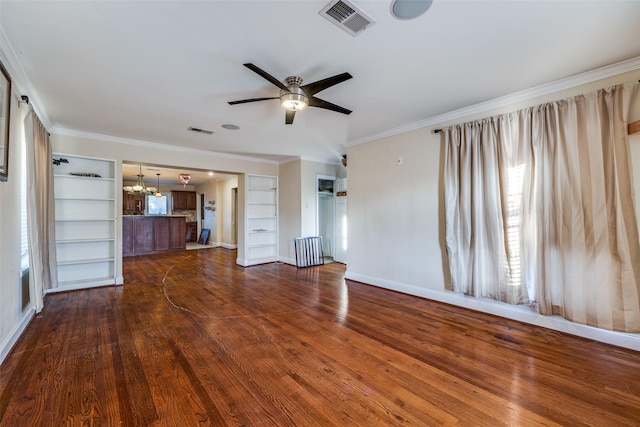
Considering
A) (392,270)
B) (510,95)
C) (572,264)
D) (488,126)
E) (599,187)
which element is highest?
(510,95)

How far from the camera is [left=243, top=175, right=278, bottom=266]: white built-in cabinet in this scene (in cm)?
628

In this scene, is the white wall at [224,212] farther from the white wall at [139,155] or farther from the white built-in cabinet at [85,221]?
the white built-in cabinet at [85,221]

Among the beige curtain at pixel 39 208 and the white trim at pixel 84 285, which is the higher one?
the beige curtain at pixel 39 208

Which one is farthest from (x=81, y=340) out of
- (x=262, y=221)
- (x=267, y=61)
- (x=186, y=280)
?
(x=262, y=221)

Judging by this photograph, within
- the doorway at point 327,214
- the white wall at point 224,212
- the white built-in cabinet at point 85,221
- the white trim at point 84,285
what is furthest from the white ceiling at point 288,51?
the white wall at point 224,212

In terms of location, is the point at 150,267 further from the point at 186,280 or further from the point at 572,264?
the point at 572,264

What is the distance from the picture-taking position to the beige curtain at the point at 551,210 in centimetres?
243

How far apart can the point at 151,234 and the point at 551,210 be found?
9.21m

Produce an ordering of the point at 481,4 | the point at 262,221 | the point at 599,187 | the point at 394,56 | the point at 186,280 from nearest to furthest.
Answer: the point at 481,4 < the point at 394,56 < the point at 599,187 < the point at 186,280 < the point at 262,221

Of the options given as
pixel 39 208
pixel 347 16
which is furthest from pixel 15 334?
pixel 347 16

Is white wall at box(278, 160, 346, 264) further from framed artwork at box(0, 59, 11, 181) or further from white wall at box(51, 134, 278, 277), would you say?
framed artwork at box(0, 59, 11, 181)

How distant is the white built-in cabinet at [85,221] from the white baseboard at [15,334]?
1375mm

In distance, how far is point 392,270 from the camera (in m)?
4.26

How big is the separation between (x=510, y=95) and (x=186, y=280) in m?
5.58
